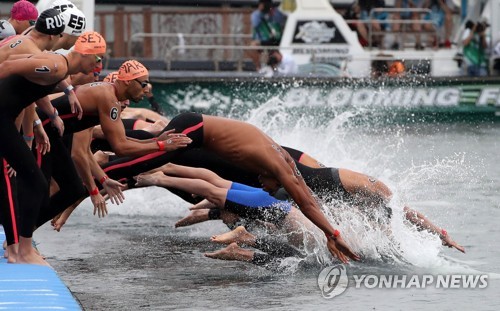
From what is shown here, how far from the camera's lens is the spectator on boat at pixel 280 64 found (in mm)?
22297

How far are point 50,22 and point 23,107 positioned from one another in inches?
31.2

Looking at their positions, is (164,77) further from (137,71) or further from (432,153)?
(137,71)

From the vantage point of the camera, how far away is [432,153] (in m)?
19.5

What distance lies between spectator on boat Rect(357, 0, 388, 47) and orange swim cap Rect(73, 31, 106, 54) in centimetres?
1375

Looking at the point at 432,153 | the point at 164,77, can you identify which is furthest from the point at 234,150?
the point at 164,77

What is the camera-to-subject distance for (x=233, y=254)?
1023 cm

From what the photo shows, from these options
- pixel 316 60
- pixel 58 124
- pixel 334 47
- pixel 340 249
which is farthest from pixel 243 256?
pixel 334 47

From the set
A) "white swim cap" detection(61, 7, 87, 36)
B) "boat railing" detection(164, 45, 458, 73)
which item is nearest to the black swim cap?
"white swim cap" detection(61, 7, 87, 36)

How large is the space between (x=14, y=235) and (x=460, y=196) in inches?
284

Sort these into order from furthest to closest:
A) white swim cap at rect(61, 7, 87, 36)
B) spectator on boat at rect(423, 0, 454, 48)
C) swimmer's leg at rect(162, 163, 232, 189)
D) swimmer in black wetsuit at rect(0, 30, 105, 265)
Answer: spectator on boat at rect(423, 0, 454, 48) < swimmer's leg at rect(162, 163, 232, 189) < white swim cap at rect(61, 7, 87, 36) < swimmer in black wetsuit at rect(0, 30, 105, 265)

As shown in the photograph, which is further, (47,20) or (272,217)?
(272,217)

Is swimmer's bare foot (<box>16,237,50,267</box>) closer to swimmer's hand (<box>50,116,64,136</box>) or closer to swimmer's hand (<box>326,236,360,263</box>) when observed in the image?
swimmer's hand (<box>50,116,64,136</box>)

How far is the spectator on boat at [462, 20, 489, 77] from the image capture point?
2314 centimetres

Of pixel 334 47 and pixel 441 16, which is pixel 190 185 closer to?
pixel 334 47
